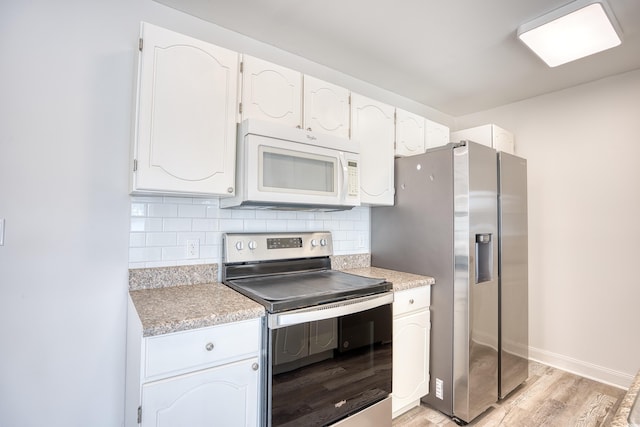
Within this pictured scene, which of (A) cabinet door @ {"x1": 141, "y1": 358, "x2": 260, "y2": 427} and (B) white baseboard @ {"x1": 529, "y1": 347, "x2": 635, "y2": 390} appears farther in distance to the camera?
(B) white baseboard @ {"x1": 529, "y1": 347, "x2": 635, "y2": 390}

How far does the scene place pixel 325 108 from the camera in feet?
6.60

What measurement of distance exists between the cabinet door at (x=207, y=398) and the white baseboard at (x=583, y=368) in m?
2.80

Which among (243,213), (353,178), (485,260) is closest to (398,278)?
(485,260)

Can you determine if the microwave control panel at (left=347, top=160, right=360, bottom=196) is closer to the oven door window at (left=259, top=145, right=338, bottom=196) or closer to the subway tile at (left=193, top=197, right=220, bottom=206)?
the oven door window at (left=259, top=145, right=338, bottom=196)

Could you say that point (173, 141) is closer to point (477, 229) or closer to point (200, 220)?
point (200, 220)

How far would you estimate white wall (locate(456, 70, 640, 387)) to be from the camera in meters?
2.46

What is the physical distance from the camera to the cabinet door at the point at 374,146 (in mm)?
2203

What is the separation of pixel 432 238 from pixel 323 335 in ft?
3.49

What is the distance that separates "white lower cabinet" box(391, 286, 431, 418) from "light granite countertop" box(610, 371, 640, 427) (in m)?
1.18

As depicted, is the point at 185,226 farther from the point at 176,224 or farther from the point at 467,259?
the point at 467,259

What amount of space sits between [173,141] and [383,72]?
6.03 ft

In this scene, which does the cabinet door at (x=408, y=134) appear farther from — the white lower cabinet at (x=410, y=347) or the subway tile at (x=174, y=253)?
the subway tile at (x=174, y=253)

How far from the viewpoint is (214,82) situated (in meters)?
1.59

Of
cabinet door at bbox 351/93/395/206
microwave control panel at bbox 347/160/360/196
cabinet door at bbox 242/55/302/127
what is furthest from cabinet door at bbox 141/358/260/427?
cabinet door at bbox 351/93/395/206
